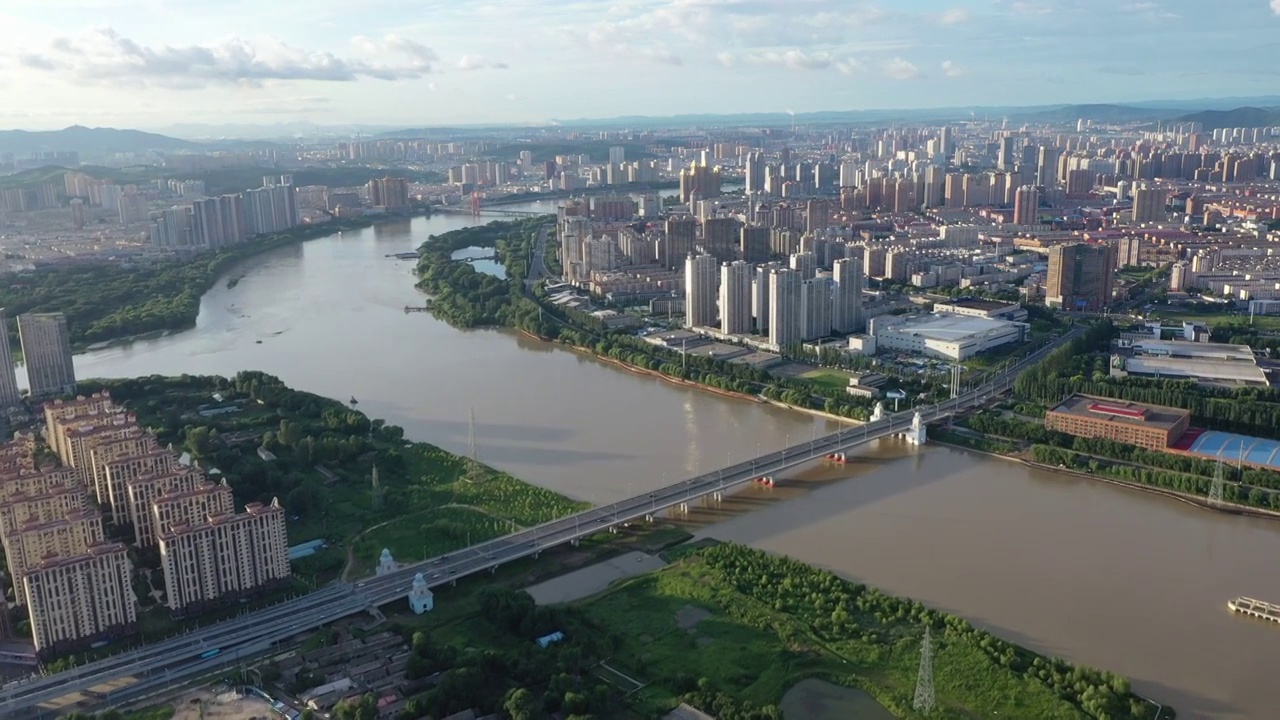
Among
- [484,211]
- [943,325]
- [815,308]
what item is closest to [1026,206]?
[943,325]

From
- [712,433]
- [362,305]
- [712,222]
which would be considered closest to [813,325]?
[712,433]

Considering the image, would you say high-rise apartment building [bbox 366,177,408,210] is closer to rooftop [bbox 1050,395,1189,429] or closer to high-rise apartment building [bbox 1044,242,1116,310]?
high-rise apartment building [bbox 1044,242,1116,310]

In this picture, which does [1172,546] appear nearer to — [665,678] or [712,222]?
[665,678]

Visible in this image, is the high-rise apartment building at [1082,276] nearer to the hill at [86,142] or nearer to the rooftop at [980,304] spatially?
the rooftop at [980,304]

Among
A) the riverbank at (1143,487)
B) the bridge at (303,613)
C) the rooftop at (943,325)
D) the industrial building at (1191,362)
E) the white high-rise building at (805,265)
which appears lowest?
the riverbank at (1143,487)

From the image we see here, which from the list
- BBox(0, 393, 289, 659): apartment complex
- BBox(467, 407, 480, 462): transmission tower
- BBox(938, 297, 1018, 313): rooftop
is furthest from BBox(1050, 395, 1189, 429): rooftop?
BBox(0, 393, 289, 659): apartment complex

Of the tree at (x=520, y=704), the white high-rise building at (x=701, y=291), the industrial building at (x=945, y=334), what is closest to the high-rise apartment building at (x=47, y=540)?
the tree at (x=520, y=704)

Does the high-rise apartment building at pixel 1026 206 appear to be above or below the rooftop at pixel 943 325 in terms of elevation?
above
